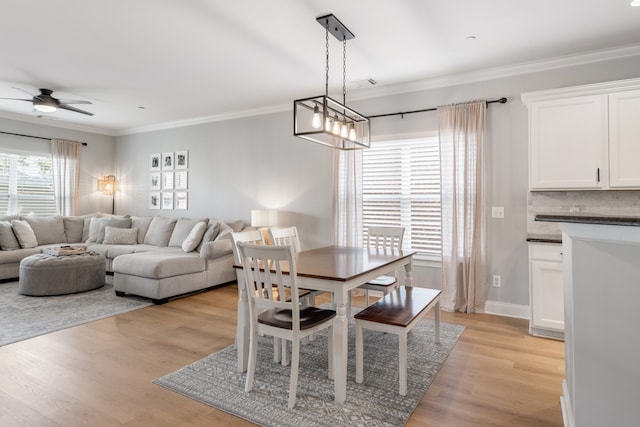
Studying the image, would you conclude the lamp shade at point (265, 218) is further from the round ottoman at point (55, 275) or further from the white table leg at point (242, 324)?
the white table leg at point (242, 324)

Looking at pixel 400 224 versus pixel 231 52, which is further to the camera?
pixel 400 224

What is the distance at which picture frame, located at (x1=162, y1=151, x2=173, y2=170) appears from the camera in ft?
21.9

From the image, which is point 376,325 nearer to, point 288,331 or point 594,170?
point 288,331

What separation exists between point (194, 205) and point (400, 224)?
12.5 ft

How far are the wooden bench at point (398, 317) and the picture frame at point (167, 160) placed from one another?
5.29 metres

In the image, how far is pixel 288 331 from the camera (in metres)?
2.16

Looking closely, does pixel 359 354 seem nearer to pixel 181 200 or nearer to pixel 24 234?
pixel 181 200

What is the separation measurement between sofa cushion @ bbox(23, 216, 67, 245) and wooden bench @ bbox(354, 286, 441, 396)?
5.99m

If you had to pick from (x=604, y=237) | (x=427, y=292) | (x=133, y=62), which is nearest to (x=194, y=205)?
(x=133, y=62)

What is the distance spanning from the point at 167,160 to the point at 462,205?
534cm

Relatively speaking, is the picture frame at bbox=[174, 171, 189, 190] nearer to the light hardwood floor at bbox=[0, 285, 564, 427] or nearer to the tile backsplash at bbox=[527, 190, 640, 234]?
the light hardwood floor at bbox=[0, 285, 564, 427]

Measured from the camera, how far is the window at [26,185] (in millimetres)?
6078

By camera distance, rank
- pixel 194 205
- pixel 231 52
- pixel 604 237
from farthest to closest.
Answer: pixel 194 205, pixel 231 52, pixel 604 237

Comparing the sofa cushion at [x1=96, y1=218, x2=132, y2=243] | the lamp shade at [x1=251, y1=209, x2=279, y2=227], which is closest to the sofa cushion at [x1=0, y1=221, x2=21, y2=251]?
the sofa cushion at [x1=96, y1=218, x2=132, y2=243]
